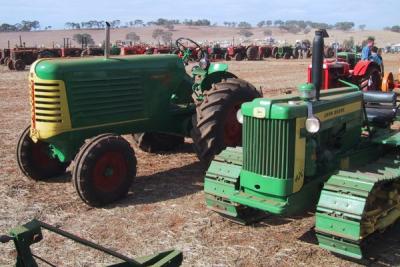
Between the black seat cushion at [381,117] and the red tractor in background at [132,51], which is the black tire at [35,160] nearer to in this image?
the black seat cushion at [381,117]

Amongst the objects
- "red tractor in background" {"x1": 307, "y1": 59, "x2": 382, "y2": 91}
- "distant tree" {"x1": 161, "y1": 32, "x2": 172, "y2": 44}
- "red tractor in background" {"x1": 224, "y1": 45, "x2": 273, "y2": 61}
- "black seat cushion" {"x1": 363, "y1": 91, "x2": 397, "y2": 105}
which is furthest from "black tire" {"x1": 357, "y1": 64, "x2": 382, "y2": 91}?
"distant tree" {"x1": 161, "y1": 32, "x2": 172, "y2": 44}

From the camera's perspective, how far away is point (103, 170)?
5.54 m

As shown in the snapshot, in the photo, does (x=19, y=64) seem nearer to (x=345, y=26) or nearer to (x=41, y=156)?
(x=41, y=156)

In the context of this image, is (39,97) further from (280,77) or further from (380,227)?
(280,77)

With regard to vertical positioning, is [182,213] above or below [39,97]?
below

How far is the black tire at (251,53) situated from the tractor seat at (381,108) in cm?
2950

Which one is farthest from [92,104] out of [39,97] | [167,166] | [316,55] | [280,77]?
[280,77]

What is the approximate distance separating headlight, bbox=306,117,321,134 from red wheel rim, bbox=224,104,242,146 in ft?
7.26

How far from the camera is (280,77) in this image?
840 inches

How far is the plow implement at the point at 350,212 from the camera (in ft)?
13.0

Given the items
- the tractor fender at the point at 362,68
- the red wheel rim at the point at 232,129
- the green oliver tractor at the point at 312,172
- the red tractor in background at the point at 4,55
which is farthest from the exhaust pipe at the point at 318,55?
the red tractor in background at the point at 4,55

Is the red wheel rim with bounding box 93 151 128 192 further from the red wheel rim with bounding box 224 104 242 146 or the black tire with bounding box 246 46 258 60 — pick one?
the black tire with bounding box 246 46 258 60

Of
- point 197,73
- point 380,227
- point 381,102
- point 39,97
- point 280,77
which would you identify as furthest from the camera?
point 280,77

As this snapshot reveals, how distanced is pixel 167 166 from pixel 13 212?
8.04 ft
